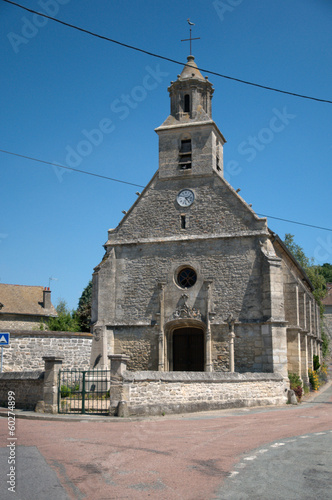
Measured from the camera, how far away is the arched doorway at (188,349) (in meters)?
21.3

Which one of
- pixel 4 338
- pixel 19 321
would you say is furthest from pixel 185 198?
pixel 19 321

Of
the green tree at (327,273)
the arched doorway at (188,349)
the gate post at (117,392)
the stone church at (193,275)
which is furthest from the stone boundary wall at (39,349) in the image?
the green tree at (327,273)

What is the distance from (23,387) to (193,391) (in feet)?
16.2

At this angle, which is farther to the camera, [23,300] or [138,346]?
[23,300]

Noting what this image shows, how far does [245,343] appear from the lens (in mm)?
20234

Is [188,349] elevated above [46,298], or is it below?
below

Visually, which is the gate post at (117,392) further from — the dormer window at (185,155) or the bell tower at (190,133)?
the dormer window at (185,155)

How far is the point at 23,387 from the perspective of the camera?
47.9ft

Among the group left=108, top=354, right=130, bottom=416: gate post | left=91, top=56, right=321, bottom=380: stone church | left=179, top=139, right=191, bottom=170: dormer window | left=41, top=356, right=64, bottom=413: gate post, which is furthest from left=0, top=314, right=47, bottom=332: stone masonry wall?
left=108, top=354, right=130, bottom=416: gate post

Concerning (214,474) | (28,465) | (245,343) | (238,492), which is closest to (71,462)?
(28,465)

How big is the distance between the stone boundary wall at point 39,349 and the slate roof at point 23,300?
1774cm

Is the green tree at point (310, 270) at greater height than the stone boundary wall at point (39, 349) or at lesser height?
greater

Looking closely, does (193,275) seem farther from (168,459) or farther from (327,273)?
(327,273)

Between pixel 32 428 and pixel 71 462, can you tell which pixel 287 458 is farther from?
pixel 32 428
